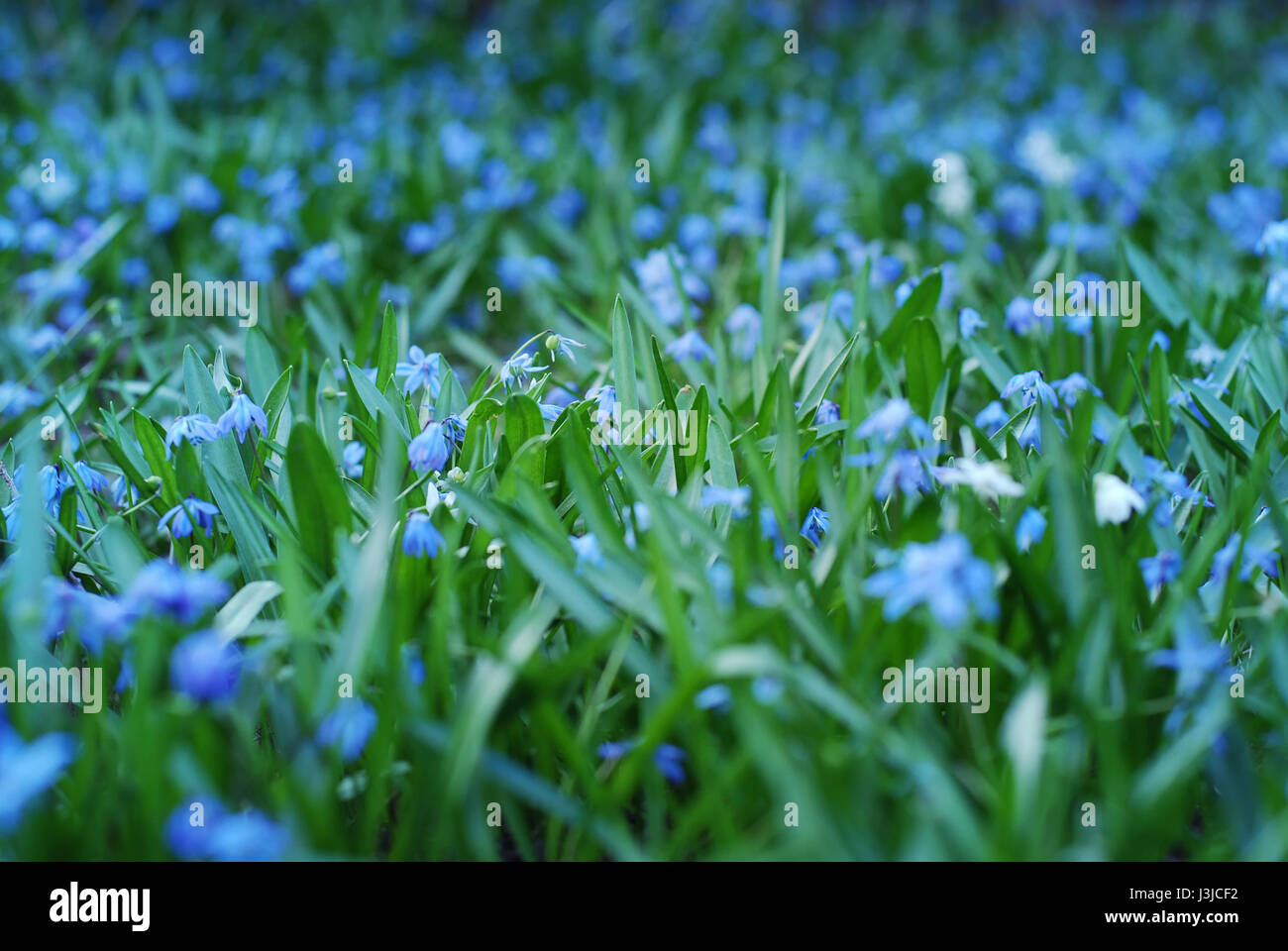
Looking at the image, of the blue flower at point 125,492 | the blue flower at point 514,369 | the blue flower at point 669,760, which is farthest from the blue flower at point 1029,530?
the blue flower at point 125,492

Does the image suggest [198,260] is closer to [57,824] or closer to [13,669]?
[13,669]

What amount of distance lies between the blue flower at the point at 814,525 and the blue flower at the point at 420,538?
2.13 feet

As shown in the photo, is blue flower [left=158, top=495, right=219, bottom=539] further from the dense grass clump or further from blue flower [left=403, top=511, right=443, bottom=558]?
blue flower [left=403, top=511, right=443, bottom=558]

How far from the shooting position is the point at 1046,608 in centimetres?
164

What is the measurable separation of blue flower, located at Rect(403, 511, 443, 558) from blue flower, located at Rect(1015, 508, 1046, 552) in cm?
94

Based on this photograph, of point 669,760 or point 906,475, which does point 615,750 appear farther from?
point 906,475

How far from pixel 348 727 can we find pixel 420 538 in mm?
366

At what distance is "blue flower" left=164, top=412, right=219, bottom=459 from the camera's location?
2051 millimetres

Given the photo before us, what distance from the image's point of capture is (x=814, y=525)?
197 cm

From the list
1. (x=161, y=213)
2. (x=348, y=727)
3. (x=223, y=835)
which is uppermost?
(x=161, y=213)

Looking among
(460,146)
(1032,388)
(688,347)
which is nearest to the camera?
(1032,388)

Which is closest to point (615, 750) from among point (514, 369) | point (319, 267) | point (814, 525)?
point (814, 525)
